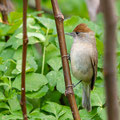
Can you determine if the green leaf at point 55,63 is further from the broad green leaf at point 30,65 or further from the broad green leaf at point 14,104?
the broad green leaf at point 14,104

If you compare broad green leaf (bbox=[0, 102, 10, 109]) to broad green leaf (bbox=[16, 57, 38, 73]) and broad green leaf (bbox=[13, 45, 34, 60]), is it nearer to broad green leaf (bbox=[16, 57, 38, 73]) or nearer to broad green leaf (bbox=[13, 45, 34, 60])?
broad green leaf (bbox=[16, 57, 38, 73])

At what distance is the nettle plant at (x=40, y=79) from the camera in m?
2.52

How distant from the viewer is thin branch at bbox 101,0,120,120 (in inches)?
28.7

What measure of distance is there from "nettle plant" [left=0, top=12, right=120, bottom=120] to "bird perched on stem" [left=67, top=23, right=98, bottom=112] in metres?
0.08

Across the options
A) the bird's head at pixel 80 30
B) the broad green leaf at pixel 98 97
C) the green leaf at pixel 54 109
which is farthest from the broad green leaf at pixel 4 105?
the bird's head at pixel 80 30

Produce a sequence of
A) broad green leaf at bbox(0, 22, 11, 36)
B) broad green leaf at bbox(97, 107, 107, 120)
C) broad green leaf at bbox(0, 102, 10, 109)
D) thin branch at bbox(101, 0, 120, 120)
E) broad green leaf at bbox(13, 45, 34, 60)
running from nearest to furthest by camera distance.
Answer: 1. thin branch at bbox(101, 0, 120, 120)
2. broad green leaf at bbox(97, 107, 107, 120)
3. broad green leaf at bbox(0, 102, 10, 109)
4. broad green leaf at bbox(13, 45, 34, 60)
5. broad green leaf at bbox(0, 22, 11, 36)

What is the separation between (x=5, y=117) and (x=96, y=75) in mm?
1085

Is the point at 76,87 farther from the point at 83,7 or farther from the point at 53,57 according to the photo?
the point at 83,7

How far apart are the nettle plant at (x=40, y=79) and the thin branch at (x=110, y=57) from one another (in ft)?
5.20

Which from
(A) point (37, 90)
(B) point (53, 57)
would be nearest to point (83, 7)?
(B) point (53, 57)

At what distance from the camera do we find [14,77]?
273 cm

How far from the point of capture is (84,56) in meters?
3.29

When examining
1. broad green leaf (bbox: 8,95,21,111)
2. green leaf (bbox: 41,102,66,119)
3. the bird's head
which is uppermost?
the bird's head

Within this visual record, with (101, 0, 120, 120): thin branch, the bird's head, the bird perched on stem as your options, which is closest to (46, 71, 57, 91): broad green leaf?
the bird perched on stem
